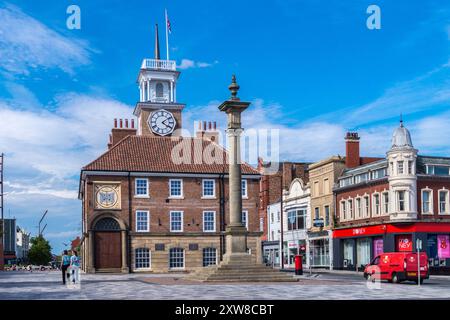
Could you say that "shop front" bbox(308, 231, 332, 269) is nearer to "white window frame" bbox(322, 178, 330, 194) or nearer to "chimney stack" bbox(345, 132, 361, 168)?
"white window frame" bbox(322, 178, 330, 194)

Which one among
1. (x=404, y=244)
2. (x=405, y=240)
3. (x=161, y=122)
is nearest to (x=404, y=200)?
(x=405, y=240)

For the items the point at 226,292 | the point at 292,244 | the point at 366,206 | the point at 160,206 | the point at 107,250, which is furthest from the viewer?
the point at 292,244

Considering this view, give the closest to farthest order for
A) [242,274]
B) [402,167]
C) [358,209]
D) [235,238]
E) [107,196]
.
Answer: [242,274] < [235,238] < [402,167] < [107,196] < [358,209]

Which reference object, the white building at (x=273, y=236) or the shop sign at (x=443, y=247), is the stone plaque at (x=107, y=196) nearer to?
the shop sign at (x=443, y=247)

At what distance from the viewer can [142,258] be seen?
5066cm

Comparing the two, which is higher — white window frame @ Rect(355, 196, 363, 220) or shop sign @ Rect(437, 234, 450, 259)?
white window frame @ Rect(355, 196, 363, 220)

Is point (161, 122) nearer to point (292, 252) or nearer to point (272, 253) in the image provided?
point (292, 252)

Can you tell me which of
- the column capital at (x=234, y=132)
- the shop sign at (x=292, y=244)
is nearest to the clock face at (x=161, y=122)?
the shop sign at (x=292, y=244)

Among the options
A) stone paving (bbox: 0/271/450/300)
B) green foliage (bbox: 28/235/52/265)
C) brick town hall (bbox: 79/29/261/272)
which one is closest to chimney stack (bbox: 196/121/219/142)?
brick town hall (bbox: 79/29/261/272)

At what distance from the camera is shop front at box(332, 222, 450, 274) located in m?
48.4

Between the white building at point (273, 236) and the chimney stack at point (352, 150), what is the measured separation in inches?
642

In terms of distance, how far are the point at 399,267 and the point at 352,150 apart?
1136 inches

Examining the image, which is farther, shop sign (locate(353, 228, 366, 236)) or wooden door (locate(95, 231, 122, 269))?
shop sign (locate(353, 228, 366, 236))

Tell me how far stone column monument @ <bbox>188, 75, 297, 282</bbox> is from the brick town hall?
17910mm
